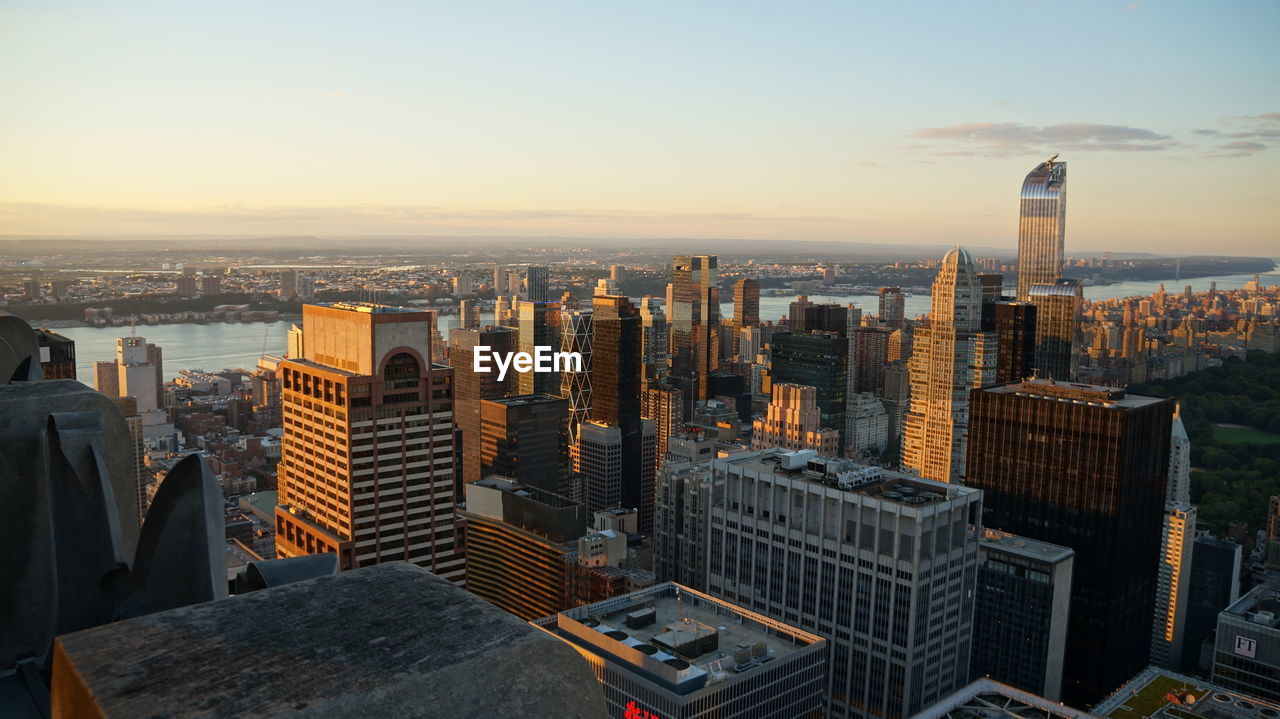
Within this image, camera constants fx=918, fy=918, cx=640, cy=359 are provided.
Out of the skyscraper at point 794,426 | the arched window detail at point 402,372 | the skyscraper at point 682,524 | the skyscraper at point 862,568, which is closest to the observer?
the arched window detail at point 402,372

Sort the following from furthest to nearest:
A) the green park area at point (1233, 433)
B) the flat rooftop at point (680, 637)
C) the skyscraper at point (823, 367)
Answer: the skyscraper at point (823, 367) → the green park area at point (1233, 433) → the flat rooftop at point (680, 637)

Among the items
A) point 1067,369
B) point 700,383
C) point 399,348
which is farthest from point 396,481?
point 700,383

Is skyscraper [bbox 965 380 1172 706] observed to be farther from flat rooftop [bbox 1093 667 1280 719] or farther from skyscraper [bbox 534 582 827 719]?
skyscraper [bbox 534 582 827 719]

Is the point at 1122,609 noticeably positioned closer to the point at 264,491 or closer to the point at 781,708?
the point at 781,708

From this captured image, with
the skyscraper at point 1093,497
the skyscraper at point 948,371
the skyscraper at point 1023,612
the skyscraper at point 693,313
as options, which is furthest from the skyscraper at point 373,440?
the skyscraper at point 693,313

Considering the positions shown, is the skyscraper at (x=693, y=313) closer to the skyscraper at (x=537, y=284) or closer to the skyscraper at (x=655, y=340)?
the skyscraper at (x=655, y=340)

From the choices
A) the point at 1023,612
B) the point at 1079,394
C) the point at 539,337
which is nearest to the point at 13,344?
the point at 1023,612

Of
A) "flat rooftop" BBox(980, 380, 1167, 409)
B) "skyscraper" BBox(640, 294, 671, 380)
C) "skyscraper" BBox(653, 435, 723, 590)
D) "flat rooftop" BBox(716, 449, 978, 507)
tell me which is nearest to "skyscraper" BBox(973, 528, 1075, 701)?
"flat rooftop" BBox(716, 449, 978, 507)
